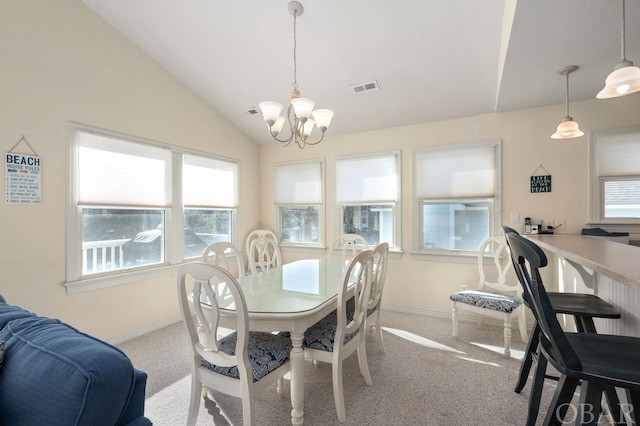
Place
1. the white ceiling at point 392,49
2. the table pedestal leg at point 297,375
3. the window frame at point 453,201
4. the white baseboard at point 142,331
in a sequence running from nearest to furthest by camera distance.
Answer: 1. the table pedestal leg at point 297,375
2. the white ceiling at point 392,49
3. the white baseboard at point 142,331
4. the window frame at point 453,201

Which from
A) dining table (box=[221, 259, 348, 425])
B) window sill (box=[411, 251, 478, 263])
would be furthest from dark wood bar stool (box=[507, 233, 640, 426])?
window sill (box=[411, 251, 478, 263])

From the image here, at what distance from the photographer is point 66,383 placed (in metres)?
0.69

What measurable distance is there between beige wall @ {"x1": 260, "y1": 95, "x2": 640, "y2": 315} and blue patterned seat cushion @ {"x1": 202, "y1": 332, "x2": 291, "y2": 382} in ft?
7.42

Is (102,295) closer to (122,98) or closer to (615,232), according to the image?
(122,98)

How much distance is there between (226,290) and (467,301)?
2195 millimetres

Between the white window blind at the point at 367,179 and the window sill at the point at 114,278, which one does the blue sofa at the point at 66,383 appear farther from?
the white window blind at the point at 367,179

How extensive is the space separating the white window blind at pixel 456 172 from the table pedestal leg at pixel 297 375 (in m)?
2.55

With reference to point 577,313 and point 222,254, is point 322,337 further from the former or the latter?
point 577,313

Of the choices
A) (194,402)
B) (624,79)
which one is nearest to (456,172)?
(624,79)

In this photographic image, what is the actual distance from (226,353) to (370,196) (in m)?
2.74

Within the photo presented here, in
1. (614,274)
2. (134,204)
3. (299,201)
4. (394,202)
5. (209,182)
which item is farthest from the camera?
(299,201)

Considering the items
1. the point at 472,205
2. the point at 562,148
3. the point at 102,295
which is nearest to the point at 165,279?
the point at 102,295

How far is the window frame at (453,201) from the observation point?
324 centimetres

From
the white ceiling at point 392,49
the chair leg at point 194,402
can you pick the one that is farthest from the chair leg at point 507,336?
the chair leg at point 194,402
